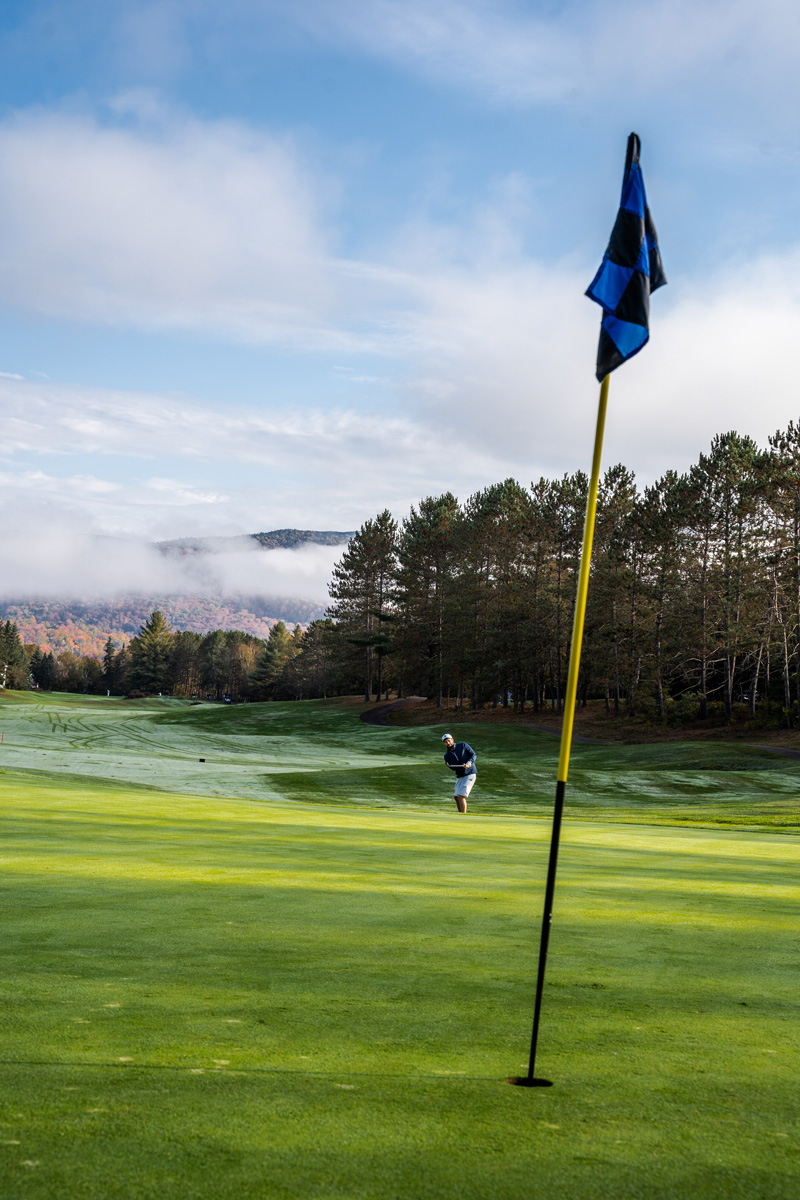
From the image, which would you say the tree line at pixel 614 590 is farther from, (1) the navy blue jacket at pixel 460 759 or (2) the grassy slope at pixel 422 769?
(1) the navy blue jacket at pixel 460 759

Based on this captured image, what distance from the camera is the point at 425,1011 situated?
5.25m

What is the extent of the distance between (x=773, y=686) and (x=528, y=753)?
24.3 m

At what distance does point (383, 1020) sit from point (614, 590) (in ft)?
201

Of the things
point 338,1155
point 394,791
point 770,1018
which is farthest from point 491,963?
point 394,791

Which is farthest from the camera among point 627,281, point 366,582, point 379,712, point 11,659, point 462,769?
point 11,659

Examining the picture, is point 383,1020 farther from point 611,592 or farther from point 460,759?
point 611,592

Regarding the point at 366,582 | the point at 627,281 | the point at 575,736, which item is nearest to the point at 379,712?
the point at 366,582

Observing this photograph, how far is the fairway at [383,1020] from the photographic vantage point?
3.25 metres

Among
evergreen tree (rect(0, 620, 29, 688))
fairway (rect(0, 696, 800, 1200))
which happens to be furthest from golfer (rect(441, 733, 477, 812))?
evergreen tree (rect(0, 620, 29, 688))

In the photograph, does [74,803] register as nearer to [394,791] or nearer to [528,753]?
[394,791]

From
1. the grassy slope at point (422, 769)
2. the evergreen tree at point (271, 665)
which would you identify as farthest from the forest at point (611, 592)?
the evergreen tree at point (271, 665)

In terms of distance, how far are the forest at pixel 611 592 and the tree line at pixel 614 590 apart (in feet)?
0.48

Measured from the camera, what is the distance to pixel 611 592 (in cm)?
6475

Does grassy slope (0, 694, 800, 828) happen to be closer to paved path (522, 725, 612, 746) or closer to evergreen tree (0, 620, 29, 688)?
paved path (522, 725, 612, 746)
